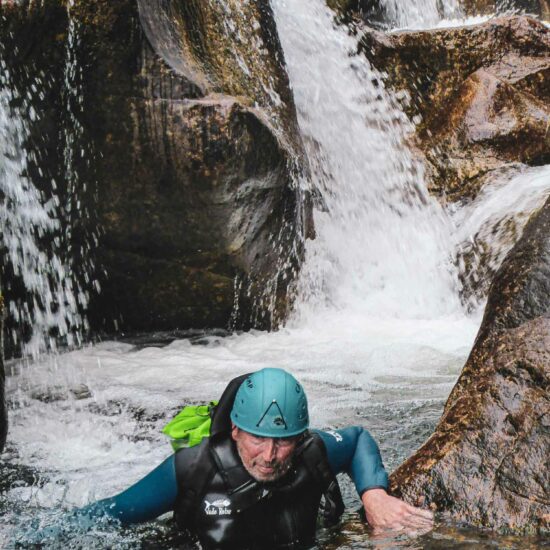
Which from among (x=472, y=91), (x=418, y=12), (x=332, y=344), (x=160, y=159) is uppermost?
(x=418, y=12)

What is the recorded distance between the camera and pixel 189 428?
400cm

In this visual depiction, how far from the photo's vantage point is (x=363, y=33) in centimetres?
1273

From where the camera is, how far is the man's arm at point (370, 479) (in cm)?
366

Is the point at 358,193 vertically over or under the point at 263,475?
over

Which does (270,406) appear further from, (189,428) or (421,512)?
(421,512)

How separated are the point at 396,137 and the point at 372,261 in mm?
2456

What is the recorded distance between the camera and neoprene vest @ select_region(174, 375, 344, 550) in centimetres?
358

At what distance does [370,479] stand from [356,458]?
161 millimetres

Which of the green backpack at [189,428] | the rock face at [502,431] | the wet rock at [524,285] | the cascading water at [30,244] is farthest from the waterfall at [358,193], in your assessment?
the green backpack at [189,428]

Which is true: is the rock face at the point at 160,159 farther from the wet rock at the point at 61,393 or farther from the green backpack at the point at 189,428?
the green backpack at the point at 189,428

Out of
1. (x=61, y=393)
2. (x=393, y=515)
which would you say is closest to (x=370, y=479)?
(x=393, y=515)

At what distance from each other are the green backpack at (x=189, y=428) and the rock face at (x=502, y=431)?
99 centimetres

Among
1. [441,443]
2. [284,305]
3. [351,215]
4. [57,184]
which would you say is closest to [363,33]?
[351,215]

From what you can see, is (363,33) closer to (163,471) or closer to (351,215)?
(351,215)
